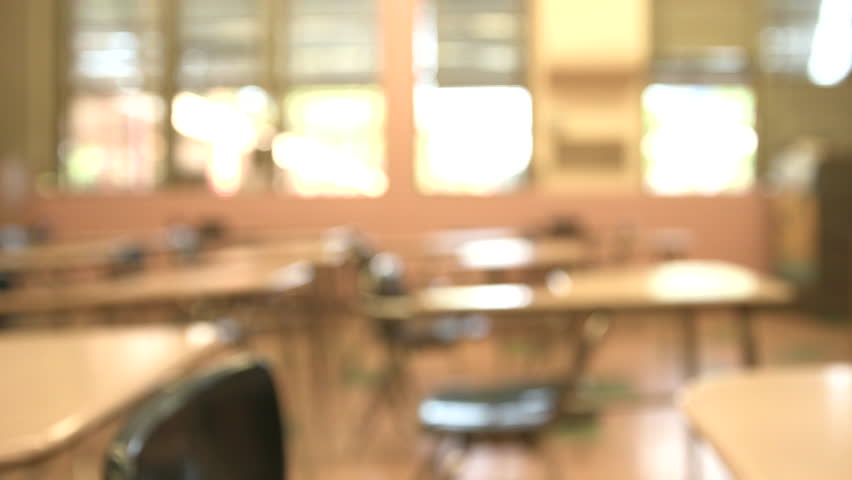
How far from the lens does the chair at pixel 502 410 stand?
251 centimetres

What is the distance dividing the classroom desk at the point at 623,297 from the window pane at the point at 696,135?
5.07 meters

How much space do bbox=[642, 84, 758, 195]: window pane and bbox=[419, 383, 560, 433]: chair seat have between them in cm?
619

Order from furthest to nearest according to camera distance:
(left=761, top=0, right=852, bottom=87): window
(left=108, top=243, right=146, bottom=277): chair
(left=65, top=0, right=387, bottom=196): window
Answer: (left=65, top=0, right=387, bottom=196): window → (left=761, top=0, right=852, bottom=87): window → (left=108, top=243, right=146, bottom=277): chair

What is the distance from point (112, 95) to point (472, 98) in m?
3.10

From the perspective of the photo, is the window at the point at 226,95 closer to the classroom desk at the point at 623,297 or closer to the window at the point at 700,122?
the window at the point at 700,122

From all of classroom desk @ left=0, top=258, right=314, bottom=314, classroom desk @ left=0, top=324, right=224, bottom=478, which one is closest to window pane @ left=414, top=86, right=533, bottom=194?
classroom desk @ left=0, top=258, right=314, bottom=314

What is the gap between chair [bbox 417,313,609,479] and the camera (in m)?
2.51

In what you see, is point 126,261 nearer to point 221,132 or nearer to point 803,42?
point 221,132

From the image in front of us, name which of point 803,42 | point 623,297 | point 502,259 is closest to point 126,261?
point 502,259

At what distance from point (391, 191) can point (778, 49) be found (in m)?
3.47

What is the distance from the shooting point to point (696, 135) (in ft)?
29.7

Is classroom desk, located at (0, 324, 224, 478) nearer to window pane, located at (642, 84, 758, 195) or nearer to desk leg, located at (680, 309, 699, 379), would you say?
desk leg, located at (680, 309, 699, 379)

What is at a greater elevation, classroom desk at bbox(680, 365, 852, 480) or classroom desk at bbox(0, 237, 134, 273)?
classroom desk at bbox(680, 365, 852, 480)

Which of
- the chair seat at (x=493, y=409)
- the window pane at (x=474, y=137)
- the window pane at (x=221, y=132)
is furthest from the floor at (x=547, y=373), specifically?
the window pane at (x=221, y=132)
